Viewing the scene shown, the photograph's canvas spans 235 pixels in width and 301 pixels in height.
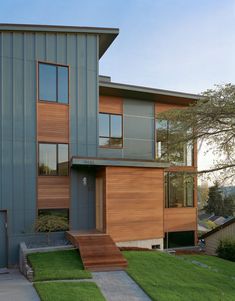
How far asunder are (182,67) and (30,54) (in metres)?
7.20

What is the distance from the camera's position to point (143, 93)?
18922 mm

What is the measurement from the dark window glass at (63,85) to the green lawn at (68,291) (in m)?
8.73

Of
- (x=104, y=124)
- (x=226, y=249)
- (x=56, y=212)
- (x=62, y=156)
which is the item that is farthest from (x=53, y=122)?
(x=226, y=249)

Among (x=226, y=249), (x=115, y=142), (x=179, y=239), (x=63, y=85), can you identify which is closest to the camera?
(x=63, y=85)

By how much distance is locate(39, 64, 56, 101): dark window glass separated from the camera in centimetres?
1516

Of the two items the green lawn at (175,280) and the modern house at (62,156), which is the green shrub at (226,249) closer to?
the modern house at (62,156)

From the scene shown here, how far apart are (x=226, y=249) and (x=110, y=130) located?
27.9 feet

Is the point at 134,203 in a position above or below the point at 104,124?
below

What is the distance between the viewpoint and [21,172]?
1459cm

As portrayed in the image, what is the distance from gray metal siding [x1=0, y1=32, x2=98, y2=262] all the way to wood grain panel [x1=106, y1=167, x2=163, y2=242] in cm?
202

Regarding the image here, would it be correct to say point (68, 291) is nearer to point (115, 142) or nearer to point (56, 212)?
point (56, 212)

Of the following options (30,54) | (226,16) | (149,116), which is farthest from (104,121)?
(226,16)

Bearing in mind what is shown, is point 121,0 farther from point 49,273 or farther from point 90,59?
point 49,273

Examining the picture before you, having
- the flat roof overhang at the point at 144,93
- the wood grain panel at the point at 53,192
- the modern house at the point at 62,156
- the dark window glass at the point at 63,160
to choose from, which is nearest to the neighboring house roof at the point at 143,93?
the flat roof overhang at the point at 144,93
